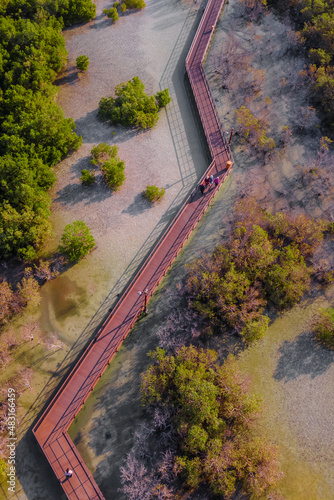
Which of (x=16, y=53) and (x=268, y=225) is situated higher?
(x=16, y=53)

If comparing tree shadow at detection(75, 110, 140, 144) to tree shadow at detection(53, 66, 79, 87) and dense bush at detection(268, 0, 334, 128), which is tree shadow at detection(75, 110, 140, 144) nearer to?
tree shadow at detection(53, 66, 79, 87)

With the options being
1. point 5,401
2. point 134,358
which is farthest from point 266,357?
point 5,401

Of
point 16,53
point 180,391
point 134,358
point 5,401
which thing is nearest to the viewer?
point 180,391

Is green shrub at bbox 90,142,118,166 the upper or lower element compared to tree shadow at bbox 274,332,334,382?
upper

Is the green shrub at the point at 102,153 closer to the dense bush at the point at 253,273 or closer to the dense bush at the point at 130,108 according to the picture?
the dense bush at the point at 130,108

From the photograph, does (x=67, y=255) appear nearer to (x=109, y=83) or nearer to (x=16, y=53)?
(x=109, y=83)

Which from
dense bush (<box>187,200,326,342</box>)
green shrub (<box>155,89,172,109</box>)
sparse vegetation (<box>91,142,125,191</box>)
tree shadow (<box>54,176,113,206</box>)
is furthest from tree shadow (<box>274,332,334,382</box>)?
green shrub (<box>155,89,172,109</box>)
